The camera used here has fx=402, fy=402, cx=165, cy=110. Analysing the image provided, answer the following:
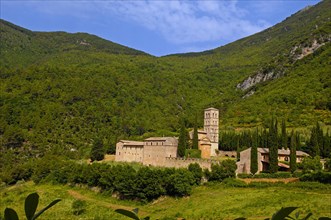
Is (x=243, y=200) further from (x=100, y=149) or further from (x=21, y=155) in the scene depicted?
(x=21, y=155)

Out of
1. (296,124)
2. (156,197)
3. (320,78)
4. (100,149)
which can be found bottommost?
(156,197)

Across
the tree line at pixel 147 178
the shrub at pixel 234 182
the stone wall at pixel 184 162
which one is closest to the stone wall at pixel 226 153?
the stone wall at pixel 184 162

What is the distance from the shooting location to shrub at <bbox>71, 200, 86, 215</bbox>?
163 ft

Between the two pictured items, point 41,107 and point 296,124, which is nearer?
point 296,124

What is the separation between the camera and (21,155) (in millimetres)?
99125

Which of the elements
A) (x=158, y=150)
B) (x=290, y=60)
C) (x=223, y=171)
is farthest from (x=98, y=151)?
(x=290, y=60)

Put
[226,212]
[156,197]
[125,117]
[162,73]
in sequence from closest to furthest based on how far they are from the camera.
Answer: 1. [226,212]
2. [156,197]
3. [125,117]
4. [162,73]

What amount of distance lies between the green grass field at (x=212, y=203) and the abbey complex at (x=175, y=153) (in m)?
6.49

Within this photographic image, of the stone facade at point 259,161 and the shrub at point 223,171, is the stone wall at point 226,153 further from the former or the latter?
the shrub at point 223,171

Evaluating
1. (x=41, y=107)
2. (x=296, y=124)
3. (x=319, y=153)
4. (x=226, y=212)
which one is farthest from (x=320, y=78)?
(x=226, y=212)

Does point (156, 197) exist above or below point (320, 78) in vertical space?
below

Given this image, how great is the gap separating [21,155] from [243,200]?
234 feet

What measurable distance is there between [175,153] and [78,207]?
17.5m

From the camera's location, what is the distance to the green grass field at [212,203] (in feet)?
126
